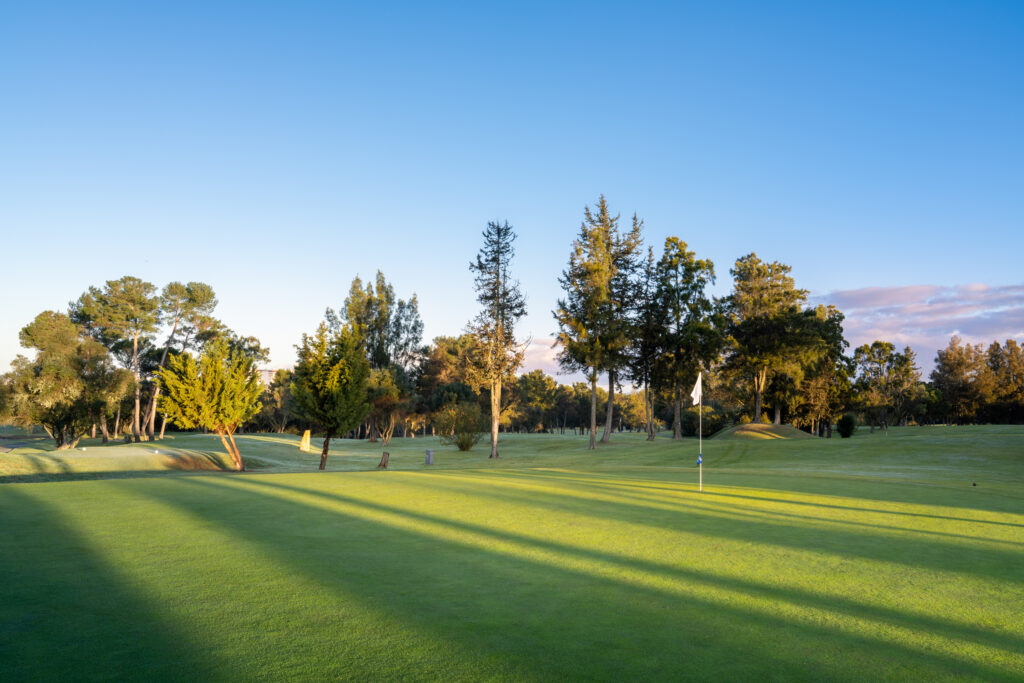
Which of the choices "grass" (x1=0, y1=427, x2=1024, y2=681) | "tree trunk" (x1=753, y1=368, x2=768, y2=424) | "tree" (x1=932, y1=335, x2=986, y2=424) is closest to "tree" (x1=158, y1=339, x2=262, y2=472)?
"grass" (x1=0, y1=427, x2=1024, y2=681)

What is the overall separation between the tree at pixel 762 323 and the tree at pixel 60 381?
168 ft

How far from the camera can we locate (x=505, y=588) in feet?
19.7

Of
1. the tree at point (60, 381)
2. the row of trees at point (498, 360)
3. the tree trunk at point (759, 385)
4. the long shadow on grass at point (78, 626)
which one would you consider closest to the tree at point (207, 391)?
the row of trees at point (498, 360)

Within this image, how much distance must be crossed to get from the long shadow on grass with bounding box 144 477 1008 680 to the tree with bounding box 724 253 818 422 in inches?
1783

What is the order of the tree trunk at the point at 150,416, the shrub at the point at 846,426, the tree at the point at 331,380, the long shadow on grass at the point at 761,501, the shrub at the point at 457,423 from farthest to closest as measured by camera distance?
the tree trunk at the point at 150,416 → the shrub at the point at 457,423 → the shrub at the point at 846,426 → the tree at the point at 331,380 → the long shadow on grass at the point at 761,501

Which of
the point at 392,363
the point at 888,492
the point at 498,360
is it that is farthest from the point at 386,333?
the point at 888,492

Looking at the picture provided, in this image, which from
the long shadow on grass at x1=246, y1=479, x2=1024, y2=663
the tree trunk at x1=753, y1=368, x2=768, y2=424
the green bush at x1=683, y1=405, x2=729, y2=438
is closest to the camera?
the long shadow on grass at x1=246, y1=479, x2=1024, y2=663

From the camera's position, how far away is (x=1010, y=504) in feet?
43.4

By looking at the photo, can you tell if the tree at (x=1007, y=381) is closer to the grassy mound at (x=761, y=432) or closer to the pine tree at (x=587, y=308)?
the grassy mound at (x=761, y=432)

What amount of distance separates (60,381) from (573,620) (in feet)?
170

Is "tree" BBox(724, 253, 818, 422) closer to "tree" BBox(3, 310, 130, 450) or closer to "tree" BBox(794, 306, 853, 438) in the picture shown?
"tree" BBox(794, 306, 853, 438)

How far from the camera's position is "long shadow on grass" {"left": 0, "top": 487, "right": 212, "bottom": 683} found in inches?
154

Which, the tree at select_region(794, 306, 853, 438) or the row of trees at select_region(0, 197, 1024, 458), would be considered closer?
the row of trees at select_region(0, 197, 1024, 458)

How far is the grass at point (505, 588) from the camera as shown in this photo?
4.14 meters
